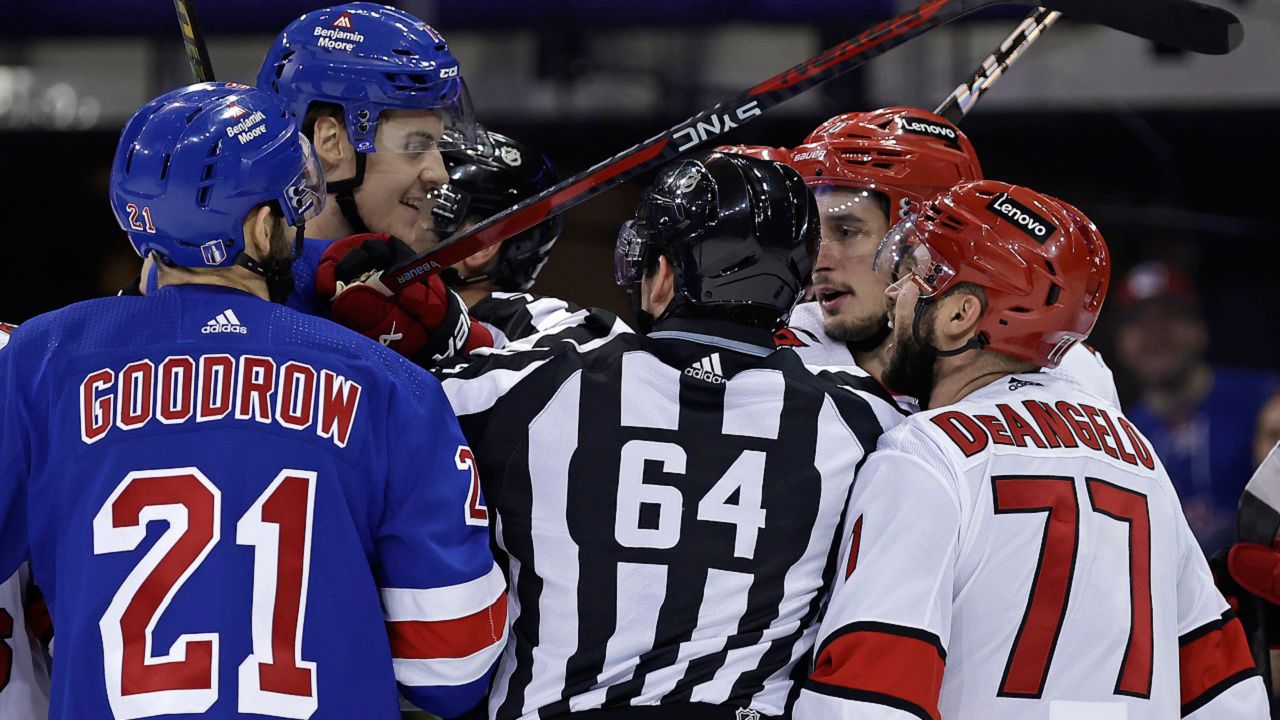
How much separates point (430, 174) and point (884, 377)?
1.14m

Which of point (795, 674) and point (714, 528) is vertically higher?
point (714, 528)

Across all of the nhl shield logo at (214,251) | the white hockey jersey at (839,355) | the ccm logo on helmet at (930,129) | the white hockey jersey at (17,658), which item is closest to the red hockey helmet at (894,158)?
the ccm logo on helmet at (930,129)

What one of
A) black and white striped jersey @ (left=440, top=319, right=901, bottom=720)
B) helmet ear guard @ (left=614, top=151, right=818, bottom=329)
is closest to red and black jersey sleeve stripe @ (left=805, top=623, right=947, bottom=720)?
black and white striped jersey @ (left=440, top=319, right=901, bottom=720)

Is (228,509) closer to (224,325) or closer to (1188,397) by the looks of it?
(224,325)

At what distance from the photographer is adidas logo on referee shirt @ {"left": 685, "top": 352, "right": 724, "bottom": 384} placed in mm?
2588

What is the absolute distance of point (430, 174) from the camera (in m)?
3.39

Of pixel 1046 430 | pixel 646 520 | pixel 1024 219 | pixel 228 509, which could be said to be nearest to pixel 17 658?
pixel 228 509

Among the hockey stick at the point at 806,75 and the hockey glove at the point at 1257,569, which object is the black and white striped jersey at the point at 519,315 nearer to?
the hockey stick at the point at 806,75

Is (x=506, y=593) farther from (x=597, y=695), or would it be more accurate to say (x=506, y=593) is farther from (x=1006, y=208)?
(x=1006, y=208)

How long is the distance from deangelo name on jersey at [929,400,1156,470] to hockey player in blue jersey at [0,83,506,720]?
2.84 feet

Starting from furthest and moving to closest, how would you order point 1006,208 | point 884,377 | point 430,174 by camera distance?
point 430,174 < point 884,377 < point 1006,208

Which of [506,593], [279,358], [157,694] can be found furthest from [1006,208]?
[157,694]

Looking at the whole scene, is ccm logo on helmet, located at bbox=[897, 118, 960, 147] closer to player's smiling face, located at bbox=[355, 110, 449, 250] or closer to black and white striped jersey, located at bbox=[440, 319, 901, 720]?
player's smiling face, located at bbox=[355, 110, 449, 250]

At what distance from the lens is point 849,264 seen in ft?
11.7
